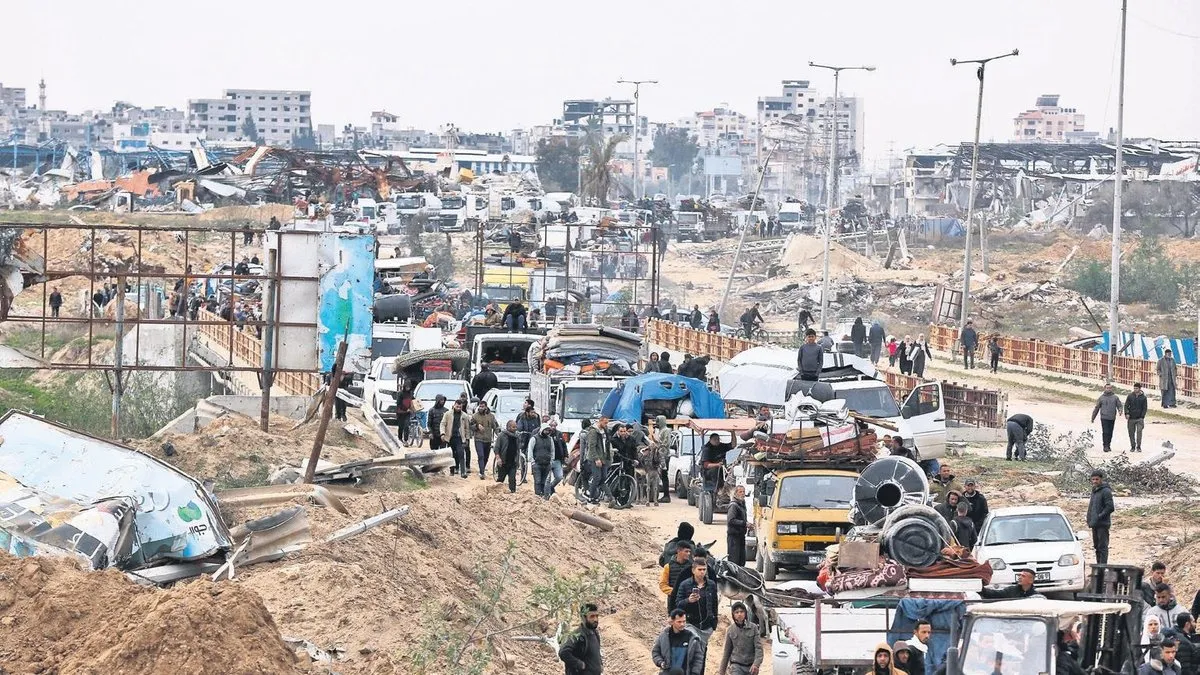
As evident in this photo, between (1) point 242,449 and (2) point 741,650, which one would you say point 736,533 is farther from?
(1) point 242,449

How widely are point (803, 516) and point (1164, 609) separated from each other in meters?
6.15

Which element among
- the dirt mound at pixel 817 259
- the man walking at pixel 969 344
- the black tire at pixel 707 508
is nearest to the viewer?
the black tire at pixel 707 508

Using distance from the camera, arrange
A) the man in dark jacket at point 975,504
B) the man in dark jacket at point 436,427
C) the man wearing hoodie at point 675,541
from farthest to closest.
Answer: the man in dark jacket at point 436,427, the man in dark jacket at point 975,504, the man wearing hoodie at point 675,541

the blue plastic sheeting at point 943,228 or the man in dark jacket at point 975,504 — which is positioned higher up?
the blue plastic sheeting at point 943,228

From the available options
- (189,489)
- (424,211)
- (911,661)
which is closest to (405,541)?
(189,489)

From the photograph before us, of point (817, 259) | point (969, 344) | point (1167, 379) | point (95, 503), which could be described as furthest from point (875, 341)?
point (817, 259)

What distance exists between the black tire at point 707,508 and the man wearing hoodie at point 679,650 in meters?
12.2

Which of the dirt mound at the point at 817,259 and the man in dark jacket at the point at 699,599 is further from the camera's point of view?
the dirt mound at the point at 817,259

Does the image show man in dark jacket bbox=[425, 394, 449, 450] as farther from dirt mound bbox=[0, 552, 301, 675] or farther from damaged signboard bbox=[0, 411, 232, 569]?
dirt mound bbox=[0, 552, 301, 675]

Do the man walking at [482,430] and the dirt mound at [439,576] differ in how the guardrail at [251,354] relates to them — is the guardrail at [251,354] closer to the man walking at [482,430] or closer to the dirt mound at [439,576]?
the man walking at [482,430]

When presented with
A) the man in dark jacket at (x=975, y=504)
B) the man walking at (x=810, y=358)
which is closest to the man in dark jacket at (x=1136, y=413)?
the man walking at (x=810, y=358)

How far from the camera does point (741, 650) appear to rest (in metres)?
14.6

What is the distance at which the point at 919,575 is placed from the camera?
16.0 m

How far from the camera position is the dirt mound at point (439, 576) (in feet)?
49.5
